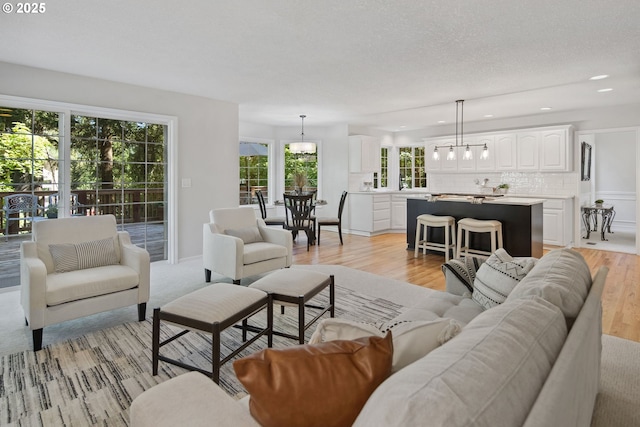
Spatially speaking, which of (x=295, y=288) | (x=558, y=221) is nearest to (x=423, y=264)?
(x=558, y=221)

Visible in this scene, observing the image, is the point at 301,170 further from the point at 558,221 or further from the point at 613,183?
the point at 613,183

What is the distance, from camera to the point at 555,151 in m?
6.55

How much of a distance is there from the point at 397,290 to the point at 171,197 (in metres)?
3.33

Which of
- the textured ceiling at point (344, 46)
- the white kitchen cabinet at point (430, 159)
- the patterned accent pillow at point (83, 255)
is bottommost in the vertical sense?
the patterned accent pillow at point (83, 255)

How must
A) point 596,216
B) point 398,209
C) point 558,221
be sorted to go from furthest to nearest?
point 398,209 → point 596,216 → point 558,221

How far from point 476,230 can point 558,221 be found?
95.9 inches

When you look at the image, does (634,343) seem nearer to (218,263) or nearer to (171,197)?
(218,263)

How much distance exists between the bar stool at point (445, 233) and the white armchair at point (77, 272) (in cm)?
400

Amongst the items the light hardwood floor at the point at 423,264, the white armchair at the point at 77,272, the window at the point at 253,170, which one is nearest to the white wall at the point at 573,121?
the light hardwood floor at the point at 423,264

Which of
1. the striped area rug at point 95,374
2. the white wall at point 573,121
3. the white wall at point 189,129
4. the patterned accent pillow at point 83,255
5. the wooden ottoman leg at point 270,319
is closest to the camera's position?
the striped area rug at point 95,374

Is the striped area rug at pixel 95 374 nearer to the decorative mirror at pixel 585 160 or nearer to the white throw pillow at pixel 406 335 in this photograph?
the white throw pillow at pixel 406 335

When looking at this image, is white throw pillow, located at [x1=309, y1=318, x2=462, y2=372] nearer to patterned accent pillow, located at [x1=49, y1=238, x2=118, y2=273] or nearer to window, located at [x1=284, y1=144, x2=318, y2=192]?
patterned accent pillow, located at [x1=49, y1=238, x2=118, y2=273]

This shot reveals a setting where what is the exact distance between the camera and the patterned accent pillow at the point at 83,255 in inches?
121

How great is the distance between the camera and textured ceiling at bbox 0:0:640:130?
274 cm
